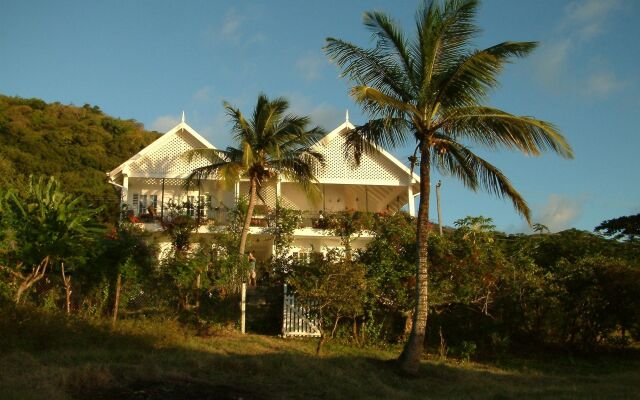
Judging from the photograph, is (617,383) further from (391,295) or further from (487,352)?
(391,295)

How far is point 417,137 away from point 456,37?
230cm

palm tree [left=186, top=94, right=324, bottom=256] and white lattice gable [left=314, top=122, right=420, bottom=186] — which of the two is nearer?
palm tree [left=186, top=94, right=324, bottom=256]

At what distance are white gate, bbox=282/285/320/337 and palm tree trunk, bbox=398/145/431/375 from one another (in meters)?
4.29

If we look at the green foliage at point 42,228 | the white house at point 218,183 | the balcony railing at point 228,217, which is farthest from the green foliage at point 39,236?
the white house at point 218,183

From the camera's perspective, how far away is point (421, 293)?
14.0 metres

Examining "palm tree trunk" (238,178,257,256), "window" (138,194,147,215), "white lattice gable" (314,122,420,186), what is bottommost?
"palm tree trunk" (238,178,257,256)

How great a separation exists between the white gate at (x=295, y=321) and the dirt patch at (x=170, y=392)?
7.15m

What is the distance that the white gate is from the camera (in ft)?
58.5

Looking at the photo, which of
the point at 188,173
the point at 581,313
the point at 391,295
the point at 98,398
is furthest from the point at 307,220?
the point at 98,398

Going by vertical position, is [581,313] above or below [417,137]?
below

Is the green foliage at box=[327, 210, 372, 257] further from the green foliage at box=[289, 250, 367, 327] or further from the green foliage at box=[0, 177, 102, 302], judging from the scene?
the green foliage at box=[0, 177, 102, 302]

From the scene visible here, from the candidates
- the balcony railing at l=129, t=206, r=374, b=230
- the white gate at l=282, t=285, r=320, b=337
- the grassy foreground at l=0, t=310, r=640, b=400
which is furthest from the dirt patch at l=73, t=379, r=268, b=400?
the balcony railing at l=129, t=206, r=374, b=230

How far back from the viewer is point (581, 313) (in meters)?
18.2

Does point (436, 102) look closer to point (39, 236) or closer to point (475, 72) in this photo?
point (475, 72)
